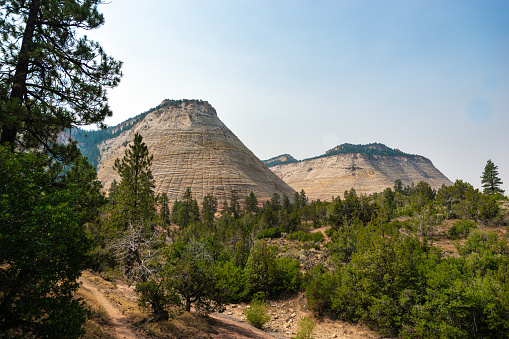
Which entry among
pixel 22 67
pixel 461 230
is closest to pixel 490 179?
pixel 461 230

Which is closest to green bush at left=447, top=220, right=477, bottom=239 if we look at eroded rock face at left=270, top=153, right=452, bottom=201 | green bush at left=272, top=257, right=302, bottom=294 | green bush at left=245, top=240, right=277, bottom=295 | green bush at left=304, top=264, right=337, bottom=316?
green bush at left=304, top=264, right=337, bottom=316

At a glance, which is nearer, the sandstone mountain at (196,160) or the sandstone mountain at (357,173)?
the sandstone mountain at (196,160)

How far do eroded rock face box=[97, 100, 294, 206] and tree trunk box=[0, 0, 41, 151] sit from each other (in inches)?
3120

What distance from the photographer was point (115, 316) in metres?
11.2

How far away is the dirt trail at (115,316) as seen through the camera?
31.6 feet

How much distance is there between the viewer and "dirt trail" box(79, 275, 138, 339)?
31.6 ft

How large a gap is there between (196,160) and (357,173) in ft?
337

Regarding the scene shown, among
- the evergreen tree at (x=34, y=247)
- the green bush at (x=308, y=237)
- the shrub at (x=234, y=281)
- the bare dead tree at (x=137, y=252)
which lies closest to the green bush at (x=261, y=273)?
the shrub at (x=234, y=281)

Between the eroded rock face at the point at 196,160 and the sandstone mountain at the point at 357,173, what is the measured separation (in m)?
39.9

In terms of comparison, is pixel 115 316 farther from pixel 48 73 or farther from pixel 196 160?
pixel 196 160

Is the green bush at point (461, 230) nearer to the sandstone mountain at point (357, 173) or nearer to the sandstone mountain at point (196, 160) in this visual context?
the sandstone mountain at point (196, 160)

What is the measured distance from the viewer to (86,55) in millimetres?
9242

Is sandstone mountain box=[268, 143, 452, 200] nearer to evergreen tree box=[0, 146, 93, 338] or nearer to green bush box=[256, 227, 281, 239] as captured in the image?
green bush box=[256, 227, 281, 239]

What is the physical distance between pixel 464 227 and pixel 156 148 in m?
109
